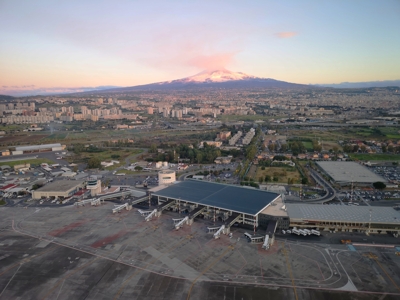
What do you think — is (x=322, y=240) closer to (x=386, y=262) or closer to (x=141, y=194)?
(x=386, y=262)

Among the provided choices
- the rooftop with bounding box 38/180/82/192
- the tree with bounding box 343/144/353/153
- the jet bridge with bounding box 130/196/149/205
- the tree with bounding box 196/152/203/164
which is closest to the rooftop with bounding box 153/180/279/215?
the jet bridge with bounding box 130/196/149/205

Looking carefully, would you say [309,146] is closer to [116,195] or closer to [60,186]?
[116,195]

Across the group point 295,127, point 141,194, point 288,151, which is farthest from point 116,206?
point 295,127

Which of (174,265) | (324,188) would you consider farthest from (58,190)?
(324,188)

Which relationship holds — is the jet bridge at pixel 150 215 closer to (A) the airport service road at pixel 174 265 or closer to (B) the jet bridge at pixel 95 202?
(A) the airport service road at pixel 174 265

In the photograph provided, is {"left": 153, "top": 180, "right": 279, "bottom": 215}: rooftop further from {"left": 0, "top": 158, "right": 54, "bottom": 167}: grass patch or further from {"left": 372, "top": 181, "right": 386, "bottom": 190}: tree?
{"left": 0, "top": 158, "right": 54, "bottom": 167}: grass patch
